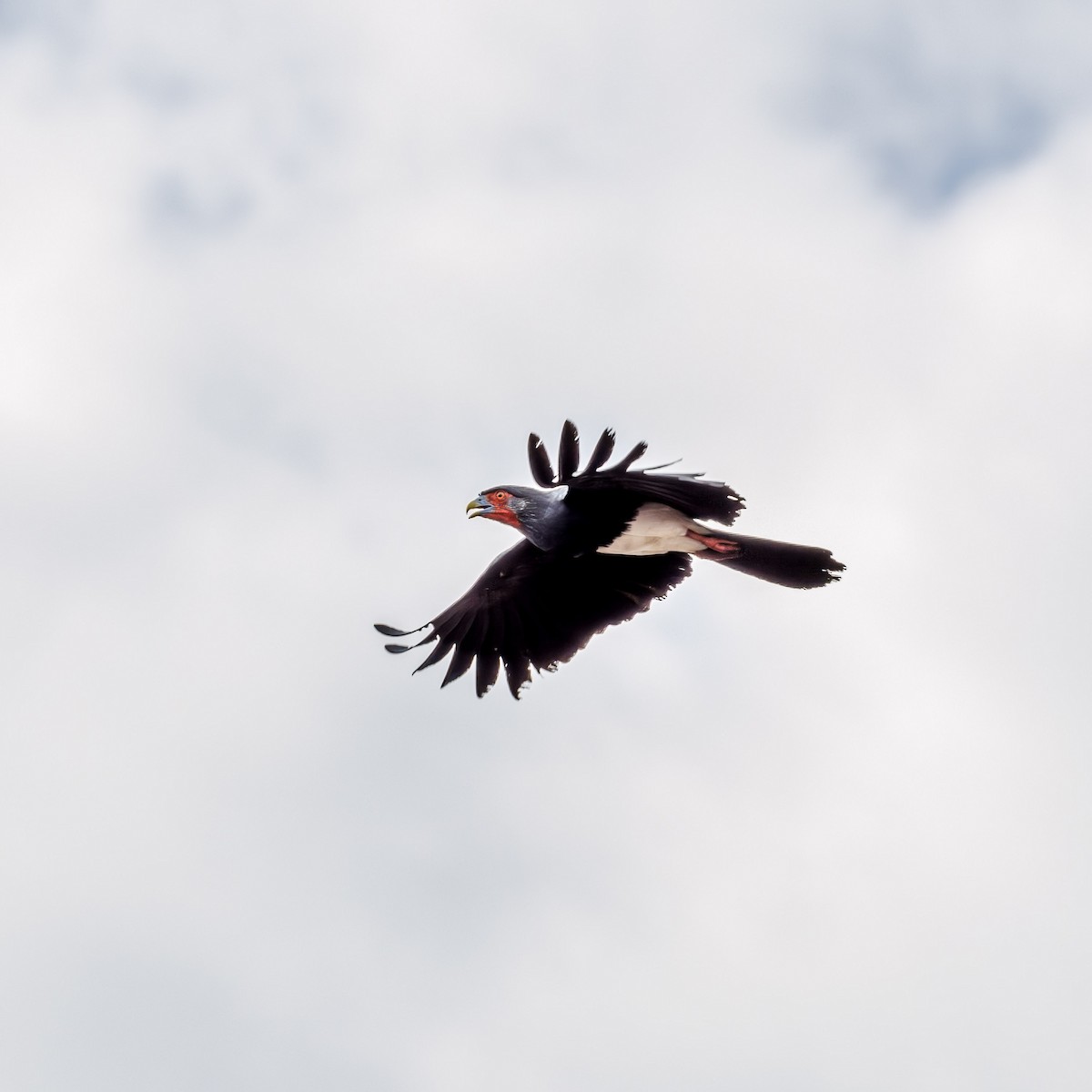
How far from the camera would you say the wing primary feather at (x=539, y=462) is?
1204 centimetres

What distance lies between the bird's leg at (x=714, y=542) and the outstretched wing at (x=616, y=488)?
1.24 ft

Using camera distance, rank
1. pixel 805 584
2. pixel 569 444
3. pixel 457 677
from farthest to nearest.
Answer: pixel 457 677, pixel 805 584, pixel 569 444

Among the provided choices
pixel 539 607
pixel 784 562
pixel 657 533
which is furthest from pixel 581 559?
pixel 784 562

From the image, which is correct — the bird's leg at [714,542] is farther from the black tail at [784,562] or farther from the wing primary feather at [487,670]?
the wing primary feather at [487,670]

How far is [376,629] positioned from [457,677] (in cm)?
97

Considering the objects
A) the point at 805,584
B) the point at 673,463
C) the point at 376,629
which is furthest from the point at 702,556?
the point at 376,629

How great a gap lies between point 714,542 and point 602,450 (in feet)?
6.68

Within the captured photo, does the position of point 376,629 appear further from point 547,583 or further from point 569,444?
point 569,444

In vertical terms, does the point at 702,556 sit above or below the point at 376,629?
above

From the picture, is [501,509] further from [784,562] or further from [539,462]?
[784,562]

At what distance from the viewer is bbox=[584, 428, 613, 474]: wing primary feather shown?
1177cm

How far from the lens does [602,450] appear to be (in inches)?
465

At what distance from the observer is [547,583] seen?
14531mm

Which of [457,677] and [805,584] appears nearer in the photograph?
[805,584]
